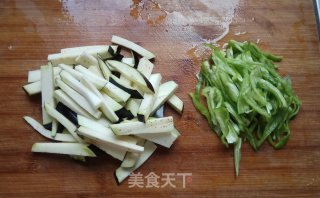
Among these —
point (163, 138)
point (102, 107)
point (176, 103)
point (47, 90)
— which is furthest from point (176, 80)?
point (47, 90)

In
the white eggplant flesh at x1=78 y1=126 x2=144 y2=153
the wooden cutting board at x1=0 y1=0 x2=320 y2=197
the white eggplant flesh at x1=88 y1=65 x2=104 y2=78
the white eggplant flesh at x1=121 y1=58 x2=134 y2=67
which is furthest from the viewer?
the white eggplant flesh at x1=121 y1=58 x2=134 y2=67

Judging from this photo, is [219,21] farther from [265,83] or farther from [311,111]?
[311,111]

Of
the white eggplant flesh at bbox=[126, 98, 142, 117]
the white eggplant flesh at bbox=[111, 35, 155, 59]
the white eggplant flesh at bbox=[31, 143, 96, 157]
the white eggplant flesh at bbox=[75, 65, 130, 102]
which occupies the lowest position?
the white eggplant flesh at bbox=[31, 143, 96, 157]

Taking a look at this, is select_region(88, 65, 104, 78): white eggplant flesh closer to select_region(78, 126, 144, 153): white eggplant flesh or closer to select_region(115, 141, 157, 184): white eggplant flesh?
select_region(78, 126, 144, 153): white eggplant flesh

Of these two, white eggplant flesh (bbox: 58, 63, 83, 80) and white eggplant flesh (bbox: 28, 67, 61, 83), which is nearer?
white eggplant flesh (bbox: 58, 63, 83, 80)

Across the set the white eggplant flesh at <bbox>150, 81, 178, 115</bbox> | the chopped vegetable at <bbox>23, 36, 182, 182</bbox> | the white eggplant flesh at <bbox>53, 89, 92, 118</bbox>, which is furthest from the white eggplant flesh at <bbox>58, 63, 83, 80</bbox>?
the white eggplant flesh at <bbox>150, 81, 178, 115</bbox>

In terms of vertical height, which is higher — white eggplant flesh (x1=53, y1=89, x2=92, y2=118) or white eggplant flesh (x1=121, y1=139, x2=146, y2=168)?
white eggplant flesh (x1=53, y1=89, x2=92, y2=118)

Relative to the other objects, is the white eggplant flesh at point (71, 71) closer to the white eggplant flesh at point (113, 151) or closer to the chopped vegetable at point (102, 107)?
the chopped vegetable at point (102, 107)
